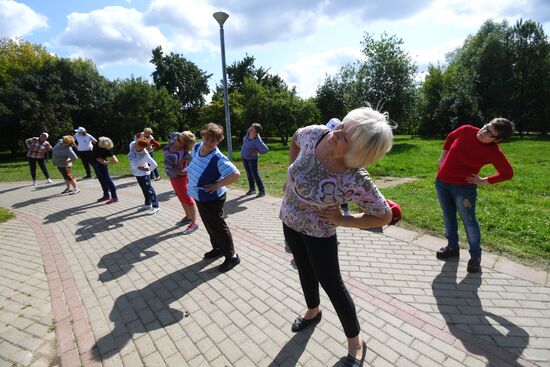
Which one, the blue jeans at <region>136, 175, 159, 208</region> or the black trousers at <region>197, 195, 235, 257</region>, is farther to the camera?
the blue jeans at <region>136, 175, 159, 208</region>

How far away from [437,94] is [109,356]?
40.7m

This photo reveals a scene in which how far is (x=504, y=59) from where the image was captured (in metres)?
29.8

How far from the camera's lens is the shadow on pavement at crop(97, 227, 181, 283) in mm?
4066

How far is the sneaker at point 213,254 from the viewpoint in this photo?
4316 millimetres

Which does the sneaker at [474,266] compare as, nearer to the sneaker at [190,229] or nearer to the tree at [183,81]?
the sneaker at [190,229]

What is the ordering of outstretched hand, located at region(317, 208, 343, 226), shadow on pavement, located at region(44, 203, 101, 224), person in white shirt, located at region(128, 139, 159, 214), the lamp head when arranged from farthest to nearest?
the lamp head, shadow on pavement, located at region(44, 203, 101, 224), person in white shirt, located at region(128, 139, 159, 214), outstretched hand, located at region(317, 208, 343, 226)

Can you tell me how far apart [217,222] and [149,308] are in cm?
122

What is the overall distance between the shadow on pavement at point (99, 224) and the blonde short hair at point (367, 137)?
543 cm

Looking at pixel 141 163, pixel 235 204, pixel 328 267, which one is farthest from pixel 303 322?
pixel 141 163

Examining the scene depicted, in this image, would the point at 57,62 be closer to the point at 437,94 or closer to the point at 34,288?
the point at 34,288

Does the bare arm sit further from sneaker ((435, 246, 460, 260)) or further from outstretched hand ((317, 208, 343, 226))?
sneaker ((435, 246, 460, 260))

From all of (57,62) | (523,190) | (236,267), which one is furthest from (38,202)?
(57,62)

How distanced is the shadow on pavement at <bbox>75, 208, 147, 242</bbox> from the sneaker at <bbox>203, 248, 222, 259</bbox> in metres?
2.62

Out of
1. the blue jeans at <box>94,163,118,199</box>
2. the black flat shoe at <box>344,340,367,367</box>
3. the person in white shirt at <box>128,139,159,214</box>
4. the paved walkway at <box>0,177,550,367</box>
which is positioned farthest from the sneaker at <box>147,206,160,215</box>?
the black flat shoe at <box>344,340,367,367</box>
